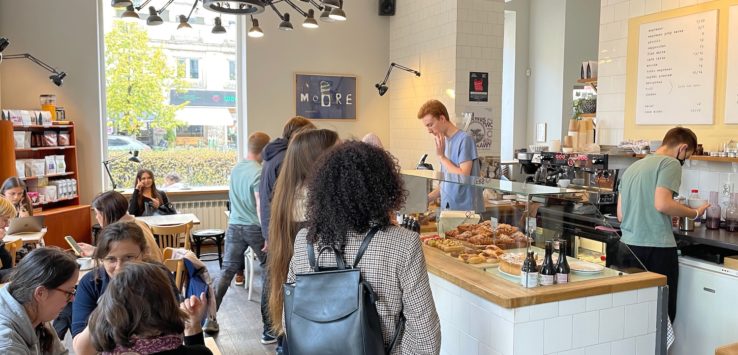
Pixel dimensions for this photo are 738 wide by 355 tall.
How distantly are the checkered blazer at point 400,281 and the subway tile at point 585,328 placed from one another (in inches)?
36.7

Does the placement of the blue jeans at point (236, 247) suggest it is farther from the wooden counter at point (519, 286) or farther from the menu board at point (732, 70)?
the menu board at point (732, 70)

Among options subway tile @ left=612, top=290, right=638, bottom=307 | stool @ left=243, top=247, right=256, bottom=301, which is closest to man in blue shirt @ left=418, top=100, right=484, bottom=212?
subway tile @ left=612, top=290, right=638, bottom=307

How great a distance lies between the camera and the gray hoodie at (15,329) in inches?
70.2

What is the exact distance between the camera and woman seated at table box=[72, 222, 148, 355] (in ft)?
7.74

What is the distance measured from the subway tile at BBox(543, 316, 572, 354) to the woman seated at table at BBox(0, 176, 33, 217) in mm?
4588

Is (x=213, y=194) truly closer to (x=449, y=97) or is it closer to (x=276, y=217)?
(x=449, y=97)

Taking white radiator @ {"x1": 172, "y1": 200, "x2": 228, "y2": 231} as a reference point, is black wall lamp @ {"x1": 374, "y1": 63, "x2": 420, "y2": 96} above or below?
above

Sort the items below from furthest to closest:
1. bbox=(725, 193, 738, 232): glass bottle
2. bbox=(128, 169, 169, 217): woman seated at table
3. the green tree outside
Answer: the green tree outside, bbox=(128, 169, 169, 217): woman seated at table, bbox=(725, 193, 738, 232): glass bottle

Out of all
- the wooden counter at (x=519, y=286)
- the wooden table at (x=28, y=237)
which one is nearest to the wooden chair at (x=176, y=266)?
the wooden counter at (x=519, y=286)

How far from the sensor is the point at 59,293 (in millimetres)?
1986

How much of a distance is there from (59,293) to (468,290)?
1.64 metres

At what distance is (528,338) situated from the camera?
91.4 inches

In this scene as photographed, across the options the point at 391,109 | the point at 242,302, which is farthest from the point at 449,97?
the point at 242,302

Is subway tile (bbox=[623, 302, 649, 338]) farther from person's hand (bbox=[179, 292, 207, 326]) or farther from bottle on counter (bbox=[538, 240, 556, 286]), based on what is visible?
person's hand (bbox=[179, 292, 207, 326])
